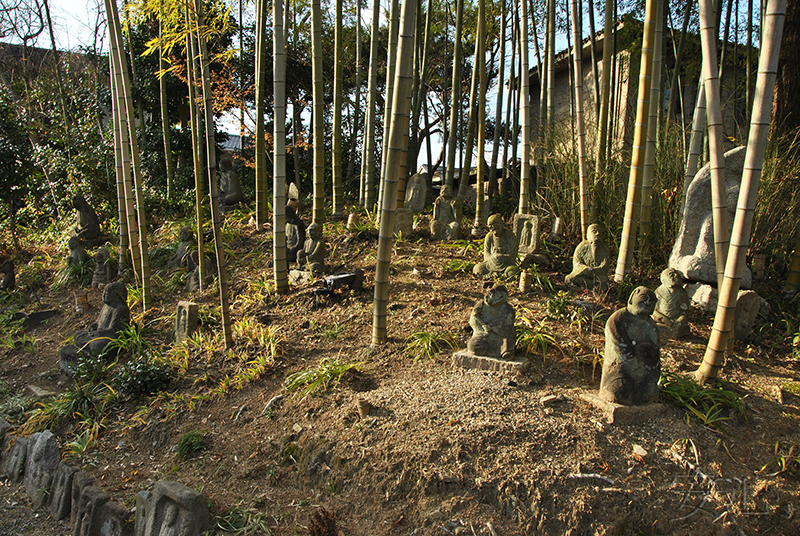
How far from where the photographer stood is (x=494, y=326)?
3723 millimetres

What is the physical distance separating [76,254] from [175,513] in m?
5.87

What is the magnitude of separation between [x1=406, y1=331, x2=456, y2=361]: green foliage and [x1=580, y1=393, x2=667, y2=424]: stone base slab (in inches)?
48.1

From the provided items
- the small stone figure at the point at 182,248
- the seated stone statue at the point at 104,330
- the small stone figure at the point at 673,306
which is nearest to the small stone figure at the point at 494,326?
the small stone figure at the point at 673,306

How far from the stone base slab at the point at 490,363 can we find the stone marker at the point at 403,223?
3040mm

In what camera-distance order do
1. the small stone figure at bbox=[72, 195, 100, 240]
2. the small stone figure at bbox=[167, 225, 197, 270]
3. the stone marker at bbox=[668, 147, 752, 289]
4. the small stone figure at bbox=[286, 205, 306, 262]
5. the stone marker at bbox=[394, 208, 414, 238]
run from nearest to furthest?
the stone marker at bbox=[668, 147, 752, 289]
the small stone figure at bbox=[286, 205, 306, 262]
the stone marker at bbox=[394, 208, 414, 238]
the small stone figure at bbox=[167, 225, 197, 270]
the small stone figure at bbox=[72, 195, 100, 240]

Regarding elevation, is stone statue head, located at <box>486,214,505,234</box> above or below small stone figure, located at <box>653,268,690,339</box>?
above

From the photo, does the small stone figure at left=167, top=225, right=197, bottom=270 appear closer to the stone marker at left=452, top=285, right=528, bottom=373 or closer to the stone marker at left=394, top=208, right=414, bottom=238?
the stone marker at left=394, top=208, right=414, bottom=238

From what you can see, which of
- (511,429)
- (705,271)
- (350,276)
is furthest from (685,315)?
(350,276)

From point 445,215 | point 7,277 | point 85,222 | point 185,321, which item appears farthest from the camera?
point 85,222

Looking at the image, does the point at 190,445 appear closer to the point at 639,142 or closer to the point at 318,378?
the point at 318,378

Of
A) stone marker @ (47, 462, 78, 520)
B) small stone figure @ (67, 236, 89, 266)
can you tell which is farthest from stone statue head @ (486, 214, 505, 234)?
small stone figure @ (67, 236, 89, 266)

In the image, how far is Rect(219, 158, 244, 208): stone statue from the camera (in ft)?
28.8

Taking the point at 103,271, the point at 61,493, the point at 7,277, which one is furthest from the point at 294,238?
the point at 7,277

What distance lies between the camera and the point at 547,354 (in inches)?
156
